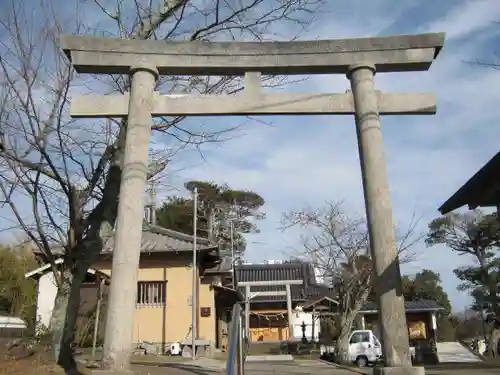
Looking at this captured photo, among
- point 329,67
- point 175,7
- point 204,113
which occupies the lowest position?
point 204,113

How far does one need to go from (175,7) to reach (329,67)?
14.4ft

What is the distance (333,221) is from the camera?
86.5 feet

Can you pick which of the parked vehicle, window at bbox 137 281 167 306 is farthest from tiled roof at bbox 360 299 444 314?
the parked vehicle

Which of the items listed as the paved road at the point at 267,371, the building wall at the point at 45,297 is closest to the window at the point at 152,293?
the building wall at the point at 45,297

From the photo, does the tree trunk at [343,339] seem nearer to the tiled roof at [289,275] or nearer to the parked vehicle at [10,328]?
the parked vehicle at [10,328]

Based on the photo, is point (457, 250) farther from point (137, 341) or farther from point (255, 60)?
point (255, 60)

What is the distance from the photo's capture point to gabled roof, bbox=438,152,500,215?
758 centimetres

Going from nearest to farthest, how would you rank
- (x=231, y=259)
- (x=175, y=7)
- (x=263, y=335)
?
(x=175, y=7)
(x=231, y=259)
(x=263, y=335)

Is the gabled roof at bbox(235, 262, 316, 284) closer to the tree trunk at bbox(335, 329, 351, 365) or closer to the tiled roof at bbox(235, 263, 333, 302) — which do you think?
the tiled roof at bbox(235, 263, 333, 302)

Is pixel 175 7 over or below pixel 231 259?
over

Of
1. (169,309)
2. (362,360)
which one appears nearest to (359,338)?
(362,360)

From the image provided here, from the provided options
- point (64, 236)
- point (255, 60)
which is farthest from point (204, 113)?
point (64, 236)

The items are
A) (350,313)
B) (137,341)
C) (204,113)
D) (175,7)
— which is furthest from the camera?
(350,313)

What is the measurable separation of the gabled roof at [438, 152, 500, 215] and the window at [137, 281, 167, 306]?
16652 millimetres
